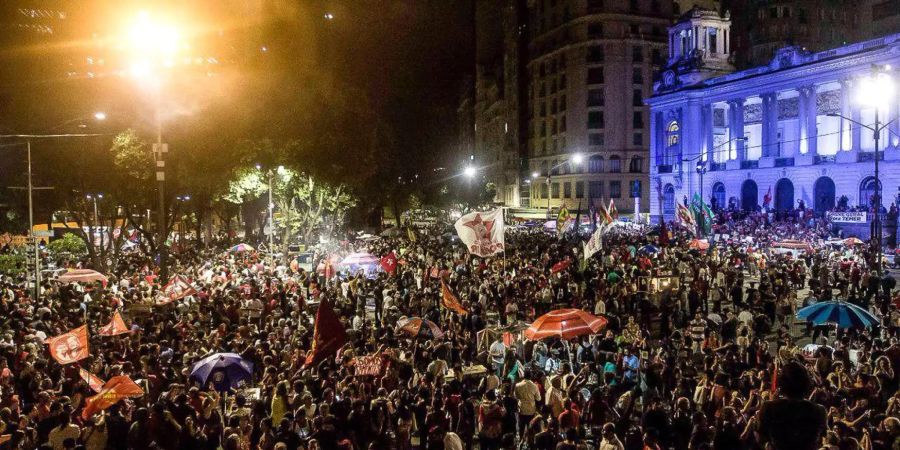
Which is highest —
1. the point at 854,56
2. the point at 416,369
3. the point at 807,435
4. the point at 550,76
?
the point at 550,76

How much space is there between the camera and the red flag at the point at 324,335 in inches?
430

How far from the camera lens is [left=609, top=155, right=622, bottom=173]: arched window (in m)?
83.2

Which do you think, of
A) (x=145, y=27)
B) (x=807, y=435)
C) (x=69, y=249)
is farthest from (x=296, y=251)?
(x=807, y=435)

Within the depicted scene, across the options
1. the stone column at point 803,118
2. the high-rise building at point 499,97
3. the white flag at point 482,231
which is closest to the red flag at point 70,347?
the white flag at point 482,231

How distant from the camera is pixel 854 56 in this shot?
51031 millimetres

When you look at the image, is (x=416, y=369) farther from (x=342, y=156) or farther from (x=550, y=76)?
(x=550, y=76)

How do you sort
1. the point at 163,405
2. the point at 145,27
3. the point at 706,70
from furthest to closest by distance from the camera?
the point at 706,70 < the point at 145,27 < the point at 163,405

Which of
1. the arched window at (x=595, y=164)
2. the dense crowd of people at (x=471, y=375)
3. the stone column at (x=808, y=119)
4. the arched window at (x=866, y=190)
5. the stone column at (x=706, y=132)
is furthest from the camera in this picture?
the arched window at (x=595, y=164)

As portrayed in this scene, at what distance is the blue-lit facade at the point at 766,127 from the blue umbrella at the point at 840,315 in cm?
3931

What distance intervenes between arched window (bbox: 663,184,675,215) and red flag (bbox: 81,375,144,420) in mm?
64431

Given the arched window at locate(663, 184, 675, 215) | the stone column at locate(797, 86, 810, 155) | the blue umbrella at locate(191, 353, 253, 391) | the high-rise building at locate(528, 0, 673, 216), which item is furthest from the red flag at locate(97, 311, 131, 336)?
the high-rise building at locate(528, 0, 673, 216)

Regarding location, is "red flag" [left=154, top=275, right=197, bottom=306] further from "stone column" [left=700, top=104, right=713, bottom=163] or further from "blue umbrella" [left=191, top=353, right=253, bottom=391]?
"stone column" [left=700, top=104, right=713, bottom=163]

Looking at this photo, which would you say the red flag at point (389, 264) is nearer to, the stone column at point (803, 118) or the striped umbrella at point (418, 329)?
the striped umbrella at point (418, 329)

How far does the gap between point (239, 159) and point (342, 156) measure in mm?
5677
